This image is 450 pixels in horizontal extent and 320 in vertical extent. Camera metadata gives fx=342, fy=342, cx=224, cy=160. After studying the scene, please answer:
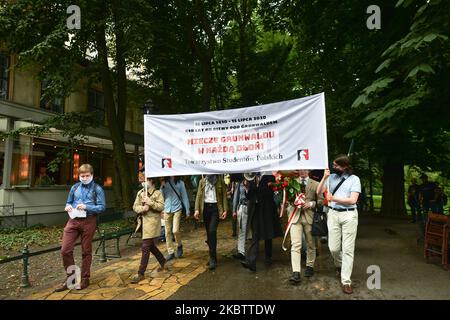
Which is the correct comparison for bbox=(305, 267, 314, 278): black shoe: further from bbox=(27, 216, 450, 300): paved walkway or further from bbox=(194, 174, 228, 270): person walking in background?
bbox=(194, 174, 228, 270): person walking in background

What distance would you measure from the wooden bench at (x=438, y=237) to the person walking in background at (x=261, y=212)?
122 inches

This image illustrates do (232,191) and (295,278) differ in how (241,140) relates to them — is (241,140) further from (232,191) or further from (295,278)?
(232,191)

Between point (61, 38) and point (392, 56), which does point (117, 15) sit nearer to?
point (61, 38)

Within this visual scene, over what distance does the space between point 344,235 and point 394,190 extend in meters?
10.4

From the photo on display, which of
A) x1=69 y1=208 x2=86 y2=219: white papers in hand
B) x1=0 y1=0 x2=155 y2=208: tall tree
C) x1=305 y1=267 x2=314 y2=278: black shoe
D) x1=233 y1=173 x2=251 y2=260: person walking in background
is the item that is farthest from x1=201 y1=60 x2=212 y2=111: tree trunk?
x1=305 y1=267 x2=314 y2=278: black shoe

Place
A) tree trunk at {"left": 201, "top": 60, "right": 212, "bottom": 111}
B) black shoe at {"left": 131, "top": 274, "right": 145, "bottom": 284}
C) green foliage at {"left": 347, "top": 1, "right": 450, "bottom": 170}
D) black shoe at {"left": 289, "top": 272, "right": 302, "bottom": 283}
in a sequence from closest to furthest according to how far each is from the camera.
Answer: green foliage at {"left": 347, "top": 1, "right": 450, "bottom": 170} < black shoe at {"left": 289, "top": 272, "right": 302, "bottom": 283} < black shoe at {"left": 131, "top": 274, "right": 145, "bottom": 284} < tree trunk at {"left": 201, "top": 60, "right": 212, "bottom": 111}

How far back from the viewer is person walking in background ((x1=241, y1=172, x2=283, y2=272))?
666cm

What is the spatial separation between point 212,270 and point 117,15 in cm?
941

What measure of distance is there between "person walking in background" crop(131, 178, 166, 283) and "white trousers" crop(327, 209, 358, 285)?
311 cm

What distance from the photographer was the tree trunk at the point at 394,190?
1426 cm

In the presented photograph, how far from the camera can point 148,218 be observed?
21.0 feet

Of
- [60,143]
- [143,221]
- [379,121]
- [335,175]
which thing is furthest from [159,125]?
[60,143]
